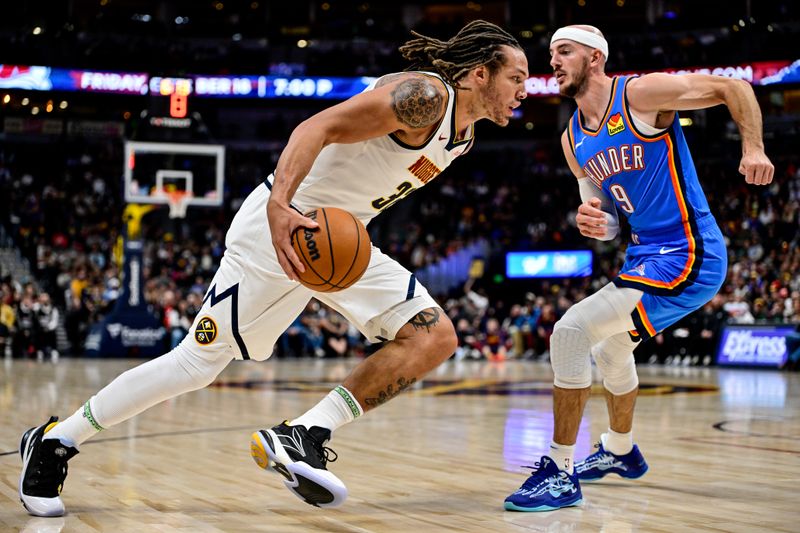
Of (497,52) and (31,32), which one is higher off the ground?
(31,32)

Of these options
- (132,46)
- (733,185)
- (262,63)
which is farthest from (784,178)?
(132,46)

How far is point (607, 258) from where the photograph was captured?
24.3 m

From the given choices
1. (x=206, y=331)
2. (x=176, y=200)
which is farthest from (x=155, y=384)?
(x=176, y=200)

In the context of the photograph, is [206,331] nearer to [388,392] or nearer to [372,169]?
[388,392]

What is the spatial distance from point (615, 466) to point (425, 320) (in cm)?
152

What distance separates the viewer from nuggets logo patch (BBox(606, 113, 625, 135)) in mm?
4402

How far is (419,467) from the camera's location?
5023 mm

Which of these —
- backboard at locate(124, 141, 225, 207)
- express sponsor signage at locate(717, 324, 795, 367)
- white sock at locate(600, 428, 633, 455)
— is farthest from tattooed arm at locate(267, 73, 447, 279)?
backboard at locate(124, 141, 225, 207)

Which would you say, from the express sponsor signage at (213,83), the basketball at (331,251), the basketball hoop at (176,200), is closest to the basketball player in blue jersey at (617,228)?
the basketball at (331,251)

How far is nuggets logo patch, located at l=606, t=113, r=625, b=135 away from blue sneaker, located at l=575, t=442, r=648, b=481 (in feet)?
4.95

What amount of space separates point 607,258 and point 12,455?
20.5m

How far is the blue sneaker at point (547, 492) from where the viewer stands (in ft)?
A: 12.7

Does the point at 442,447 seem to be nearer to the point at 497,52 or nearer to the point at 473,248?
the point at 497,52

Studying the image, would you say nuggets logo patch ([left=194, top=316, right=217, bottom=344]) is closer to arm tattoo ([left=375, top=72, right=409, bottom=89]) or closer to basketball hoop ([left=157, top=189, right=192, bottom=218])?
arm tattoo ([left=375, top=72, right=409, bottom=89])
